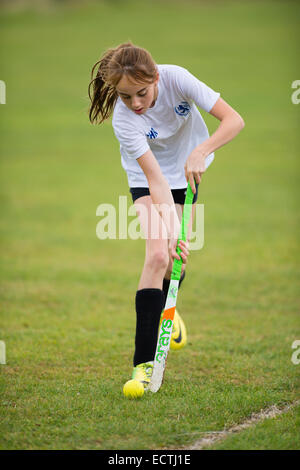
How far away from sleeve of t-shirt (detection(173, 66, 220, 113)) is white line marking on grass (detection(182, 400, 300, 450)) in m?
1.63

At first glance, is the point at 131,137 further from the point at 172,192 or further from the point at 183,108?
the point at 172,192

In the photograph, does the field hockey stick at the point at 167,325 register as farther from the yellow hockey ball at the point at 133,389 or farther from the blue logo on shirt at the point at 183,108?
the blue logo on shirt at the point at 183,108

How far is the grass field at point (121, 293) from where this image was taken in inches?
129

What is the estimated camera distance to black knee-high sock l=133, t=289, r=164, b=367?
365cm

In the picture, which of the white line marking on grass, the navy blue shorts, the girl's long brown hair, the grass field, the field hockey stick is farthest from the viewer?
the navy blue shorts

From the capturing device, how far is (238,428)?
10.5ft

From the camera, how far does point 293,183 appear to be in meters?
11.1

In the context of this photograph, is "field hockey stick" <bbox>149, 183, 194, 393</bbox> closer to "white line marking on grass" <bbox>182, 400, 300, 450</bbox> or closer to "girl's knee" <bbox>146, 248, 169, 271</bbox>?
"girl's knee" <bbox>146, 248, 169, 271</bbox>

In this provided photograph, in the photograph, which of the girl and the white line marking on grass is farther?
the girl

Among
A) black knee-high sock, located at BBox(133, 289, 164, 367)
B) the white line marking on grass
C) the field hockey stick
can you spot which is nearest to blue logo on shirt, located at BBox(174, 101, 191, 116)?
the field hockey stick

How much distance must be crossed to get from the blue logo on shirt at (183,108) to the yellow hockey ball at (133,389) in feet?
5.11

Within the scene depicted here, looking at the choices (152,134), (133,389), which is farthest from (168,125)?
(133,389)
